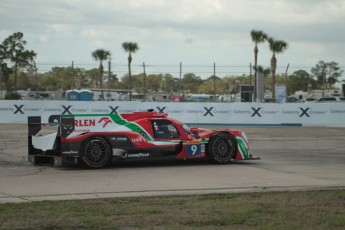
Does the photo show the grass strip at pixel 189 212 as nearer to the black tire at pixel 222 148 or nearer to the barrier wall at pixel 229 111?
the black tire at pixel 222 148

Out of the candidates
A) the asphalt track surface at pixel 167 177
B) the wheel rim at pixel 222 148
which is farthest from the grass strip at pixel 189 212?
the wheel rim at pixel 222 148

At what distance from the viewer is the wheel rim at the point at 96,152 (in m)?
12.9

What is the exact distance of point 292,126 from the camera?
107ft

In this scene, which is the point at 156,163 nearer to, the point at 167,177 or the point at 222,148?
the point at 222,148

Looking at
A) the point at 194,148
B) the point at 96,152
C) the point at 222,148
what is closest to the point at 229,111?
the point at 222,148

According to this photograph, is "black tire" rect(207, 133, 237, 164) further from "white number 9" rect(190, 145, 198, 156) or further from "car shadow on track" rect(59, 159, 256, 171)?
"white number 9" rect(190, 145, 198, 156)

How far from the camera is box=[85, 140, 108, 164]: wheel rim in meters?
12.9

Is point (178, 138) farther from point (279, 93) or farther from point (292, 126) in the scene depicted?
point (279, 93)

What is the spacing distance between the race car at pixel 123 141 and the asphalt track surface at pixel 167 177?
0.94 ft

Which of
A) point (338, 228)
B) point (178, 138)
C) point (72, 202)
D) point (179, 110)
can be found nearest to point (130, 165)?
point (178, 138)

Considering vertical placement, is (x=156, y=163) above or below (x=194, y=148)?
below

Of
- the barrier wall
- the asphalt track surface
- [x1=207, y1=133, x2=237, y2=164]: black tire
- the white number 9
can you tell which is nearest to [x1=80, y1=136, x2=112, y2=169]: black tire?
the asphalt track surface

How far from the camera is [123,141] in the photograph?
43.5 ft

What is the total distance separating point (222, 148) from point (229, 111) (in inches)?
754
